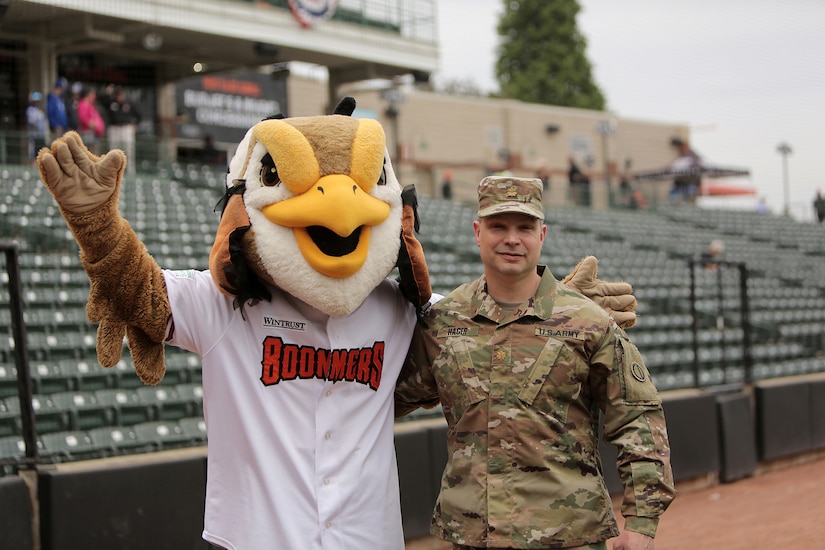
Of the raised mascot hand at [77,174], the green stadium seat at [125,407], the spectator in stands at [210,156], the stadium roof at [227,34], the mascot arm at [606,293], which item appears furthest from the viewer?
the spectator in stands at [210,156]

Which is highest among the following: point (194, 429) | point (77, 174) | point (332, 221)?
point (77, 174)

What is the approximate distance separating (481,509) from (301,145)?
3.80ft

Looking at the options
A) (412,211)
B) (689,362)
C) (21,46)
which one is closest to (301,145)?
(412,211)

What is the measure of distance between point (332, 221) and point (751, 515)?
507 centimetres

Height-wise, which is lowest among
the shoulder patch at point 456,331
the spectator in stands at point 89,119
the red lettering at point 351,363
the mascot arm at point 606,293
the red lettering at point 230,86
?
the red lettering at point 351,363

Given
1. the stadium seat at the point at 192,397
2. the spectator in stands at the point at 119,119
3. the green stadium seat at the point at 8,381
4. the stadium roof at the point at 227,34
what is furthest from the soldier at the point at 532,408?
the spectator in stands at the point at 119,119

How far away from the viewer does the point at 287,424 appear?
2803 mm

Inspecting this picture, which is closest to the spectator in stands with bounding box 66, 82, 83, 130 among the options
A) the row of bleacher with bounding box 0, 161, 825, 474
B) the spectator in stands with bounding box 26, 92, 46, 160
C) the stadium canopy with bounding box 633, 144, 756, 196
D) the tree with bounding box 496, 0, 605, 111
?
the spectator in stands with bounding box 26, 92, 46, 160

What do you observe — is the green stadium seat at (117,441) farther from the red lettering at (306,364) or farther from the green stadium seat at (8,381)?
the red lettering at (306,364)

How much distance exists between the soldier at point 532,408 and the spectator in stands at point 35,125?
9243 mm

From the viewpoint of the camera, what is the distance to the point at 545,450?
2.84 metres

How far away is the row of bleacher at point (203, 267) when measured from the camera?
5727mm

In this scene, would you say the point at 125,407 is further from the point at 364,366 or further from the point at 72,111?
the point at 72,111

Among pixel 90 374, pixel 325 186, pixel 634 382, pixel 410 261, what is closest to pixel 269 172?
pixel 325 186
